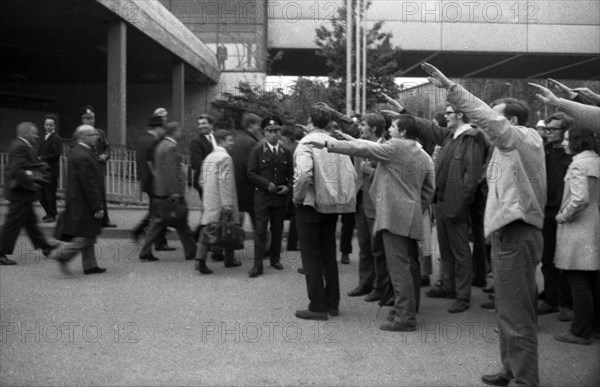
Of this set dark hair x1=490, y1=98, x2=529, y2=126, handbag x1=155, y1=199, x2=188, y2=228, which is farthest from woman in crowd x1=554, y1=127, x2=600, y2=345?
handbag x1=155, y1=199, x2=188, y2=228

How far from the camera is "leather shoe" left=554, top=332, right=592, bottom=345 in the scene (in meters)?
6.00

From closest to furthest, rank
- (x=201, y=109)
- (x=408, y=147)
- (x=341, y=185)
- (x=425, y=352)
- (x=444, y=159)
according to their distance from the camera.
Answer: (x=425, y=352) → (x=408, y=147) → (x=341, y=185) → (x=444, y=159) → (x=201, y=109)

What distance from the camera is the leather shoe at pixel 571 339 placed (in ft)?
19.7

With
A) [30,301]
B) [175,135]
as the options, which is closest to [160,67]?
[175,135]

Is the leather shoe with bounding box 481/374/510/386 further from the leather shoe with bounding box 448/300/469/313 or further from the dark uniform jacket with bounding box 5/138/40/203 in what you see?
the dark uniform jacket with bounding box 5/138/40/203

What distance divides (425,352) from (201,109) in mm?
25871

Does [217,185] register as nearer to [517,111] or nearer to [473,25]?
[517,111]

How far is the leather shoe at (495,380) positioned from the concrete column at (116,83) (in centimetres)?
1456

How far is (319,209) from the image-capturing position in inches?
267

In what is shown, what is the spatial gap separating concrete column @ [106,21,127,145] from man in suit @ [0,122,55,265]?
9.09m

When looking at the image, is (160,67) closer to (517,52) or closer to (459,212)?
(517,52)

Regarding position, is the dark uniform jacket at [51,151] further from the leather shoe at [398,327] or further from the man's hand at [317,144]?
the leather shoe at [398,327]

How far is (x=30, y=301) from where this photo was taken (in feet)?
24.0

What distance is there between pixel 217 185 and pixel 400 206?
3.24 metres
